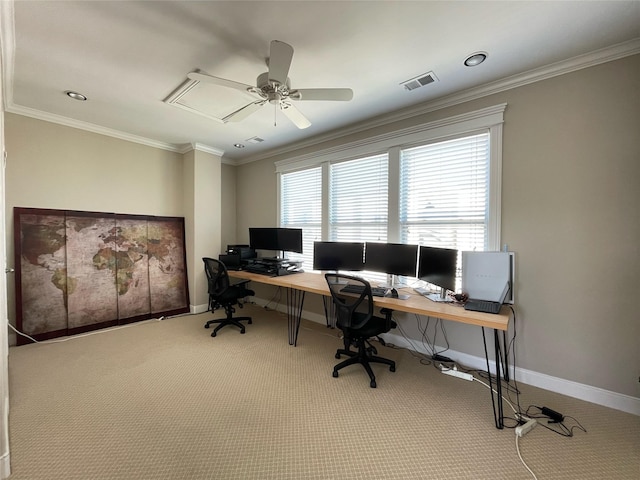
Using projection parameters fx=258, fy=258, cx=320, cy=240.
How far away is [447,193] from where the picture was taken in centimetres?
276

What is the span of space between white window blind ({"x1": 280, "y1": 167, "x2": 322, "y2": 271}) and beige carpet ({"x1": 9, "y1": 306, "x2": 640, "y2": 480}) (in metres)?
1.82

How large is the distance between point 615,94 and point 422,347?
8.99 ft

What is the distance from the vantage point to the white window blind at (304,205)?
402 centimetres

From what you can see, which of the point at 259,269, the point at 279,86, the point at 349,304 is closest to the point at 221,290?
the point at 259,269

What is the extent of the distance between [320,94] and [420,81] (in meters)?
1.07

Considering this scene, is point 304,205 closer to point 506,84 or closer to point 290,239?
point 290,239

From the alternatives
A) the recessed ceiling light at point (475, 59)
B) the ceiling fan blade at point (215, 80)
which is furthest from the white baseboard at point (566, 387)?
the ceiling fan blade at point (215, 80)

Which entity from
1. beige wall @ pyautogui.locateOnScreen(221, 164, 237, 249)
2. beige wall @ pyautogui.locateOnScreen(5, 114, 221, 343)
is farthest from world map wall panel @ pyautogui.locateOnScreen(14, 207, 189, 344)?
beige wall @ pyautogui.locateOnScreen(221, 164, 237, 249)

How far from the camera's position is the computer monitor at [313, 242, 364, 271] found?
319cm

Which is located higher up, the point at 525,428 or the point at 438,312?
the point at 438,312

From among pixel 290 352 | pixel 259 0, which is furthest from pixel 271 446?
pixel 259 0

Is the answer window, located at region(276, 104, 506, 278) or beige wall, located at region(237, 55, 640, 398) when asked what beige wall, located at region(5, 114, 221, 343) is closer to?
window, located at region(276, 104, 506, 278)

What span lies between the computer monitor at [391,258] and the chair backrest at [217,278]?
6.07ft

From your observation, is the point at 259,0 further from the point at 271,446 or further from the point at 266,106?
the point at 271,446
